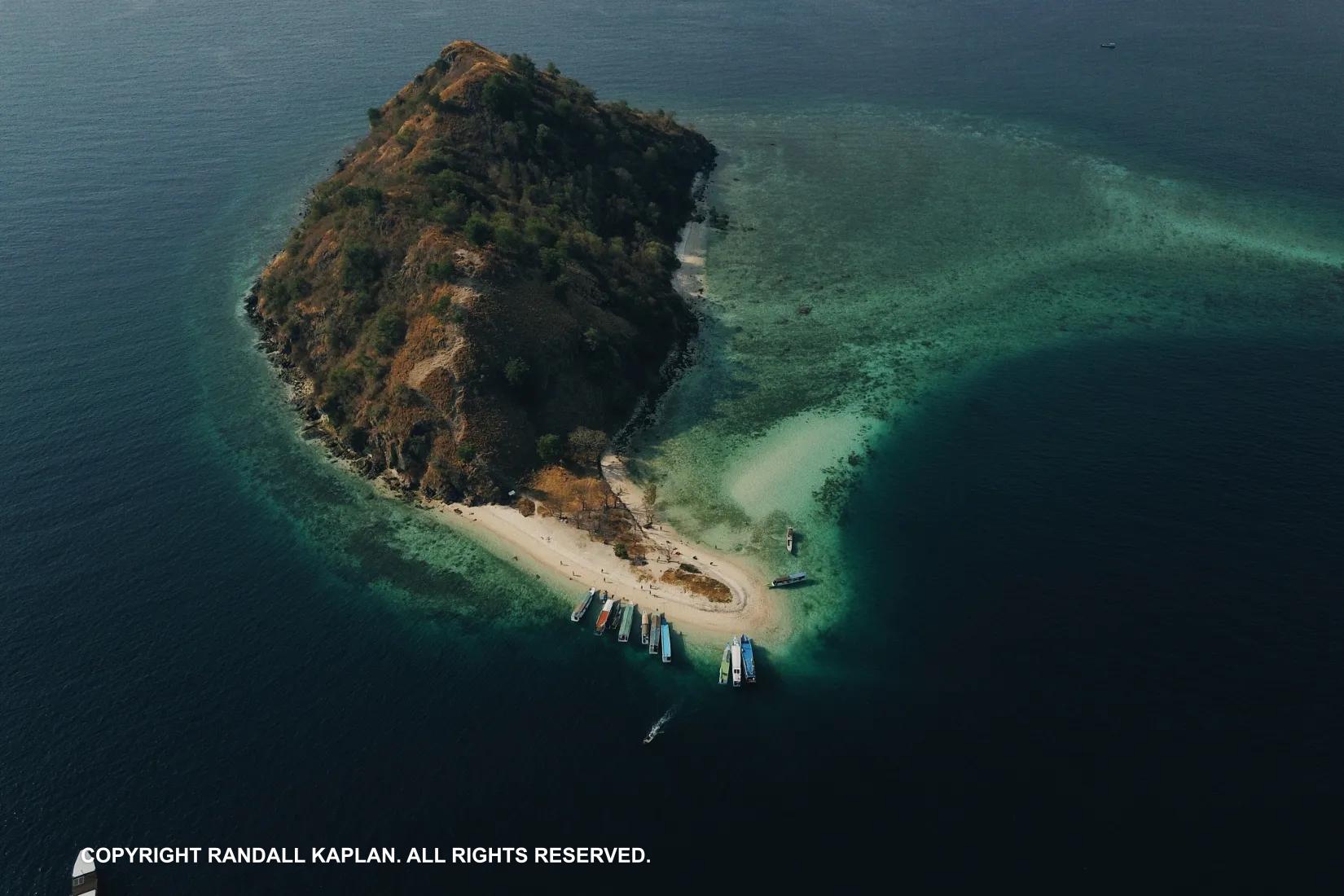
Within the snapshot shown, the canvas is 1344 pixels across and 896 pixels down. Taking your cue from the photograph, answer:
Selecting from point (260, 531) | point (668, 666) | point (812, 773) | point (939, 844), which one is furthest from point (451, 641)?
point (939, 844)

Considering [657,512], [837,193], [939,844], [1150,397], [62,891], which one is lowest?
[62,891]

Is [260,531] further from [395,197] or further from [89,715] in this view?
[395,197]

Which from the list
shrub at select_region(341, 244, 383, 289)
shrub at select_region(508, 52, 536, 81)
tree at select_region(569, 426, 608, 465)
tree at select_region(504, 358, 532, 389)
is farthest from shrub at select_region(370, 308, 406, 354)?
shrub at select_region(508, 52, 536, 81)

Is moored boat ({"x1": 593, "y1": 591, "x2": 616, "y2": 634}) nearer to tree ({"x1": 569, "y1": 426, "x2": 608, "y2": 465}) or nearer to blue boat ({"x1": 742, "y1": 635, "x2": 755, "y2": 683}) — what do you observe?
blue boat ({"x1": 742, "y1": 635, "x2": 755, "y2": 683})

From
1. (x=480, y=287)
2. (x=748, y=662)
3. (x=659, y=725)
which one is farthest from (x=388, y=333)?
(x=748, y=662)

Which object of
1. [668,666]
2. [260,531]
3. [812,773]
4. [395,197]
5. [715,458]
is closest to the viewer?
[812,773]

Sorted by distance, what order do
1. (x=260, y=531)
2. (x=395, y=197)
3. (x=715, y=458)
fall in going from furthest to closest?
(x=395, y=197) < (x=715, y=458) < (x=260, y=531)
